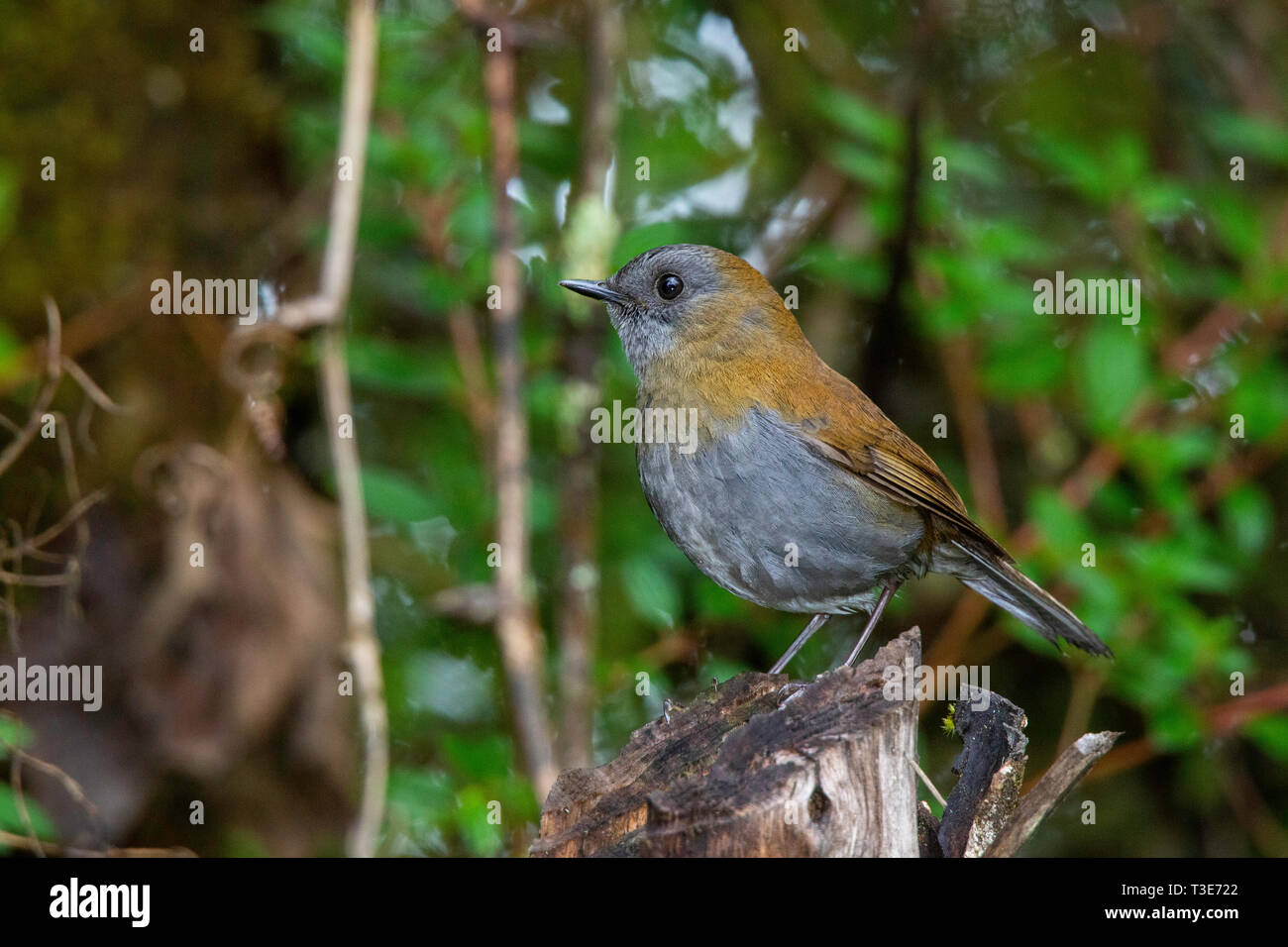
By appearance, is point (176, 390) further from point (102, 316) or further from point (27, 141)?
point (27, 141)

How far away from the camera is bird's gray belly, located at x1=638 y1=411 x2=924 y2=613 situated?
3725 millimetres

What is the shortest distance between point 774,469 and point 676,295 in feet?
2.72

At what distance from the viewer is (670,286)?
4.30 metres

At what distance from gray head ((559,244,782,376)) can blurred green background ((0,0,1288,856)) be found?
1.24 ft

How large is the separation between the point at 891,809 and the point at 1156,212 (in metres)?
3.58

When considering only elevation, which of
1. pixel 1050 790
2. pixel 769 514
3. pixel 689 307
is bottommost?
pixel 1050 790

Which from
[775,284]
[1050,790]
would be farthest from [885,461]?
[775,284]

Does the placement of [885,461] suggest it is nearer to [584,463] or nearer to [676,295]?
[676,295]

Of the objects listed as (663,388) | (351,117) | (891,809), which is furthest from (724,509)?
(351,117)

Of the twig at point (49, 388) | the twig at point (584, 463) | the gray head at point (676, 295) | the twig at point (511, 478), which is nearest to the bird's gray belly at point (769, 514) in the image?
the gray head at point (676, 295)

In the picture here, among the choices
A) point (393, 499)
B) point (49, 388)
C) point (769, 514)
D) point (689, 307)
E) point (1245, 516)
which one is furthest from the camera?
point (1245, 516)

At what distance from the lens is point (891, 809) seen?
2.57m

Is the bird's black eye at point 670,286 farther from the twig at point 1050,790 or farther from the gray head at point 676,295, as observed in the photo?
the twig at point 1050,790
